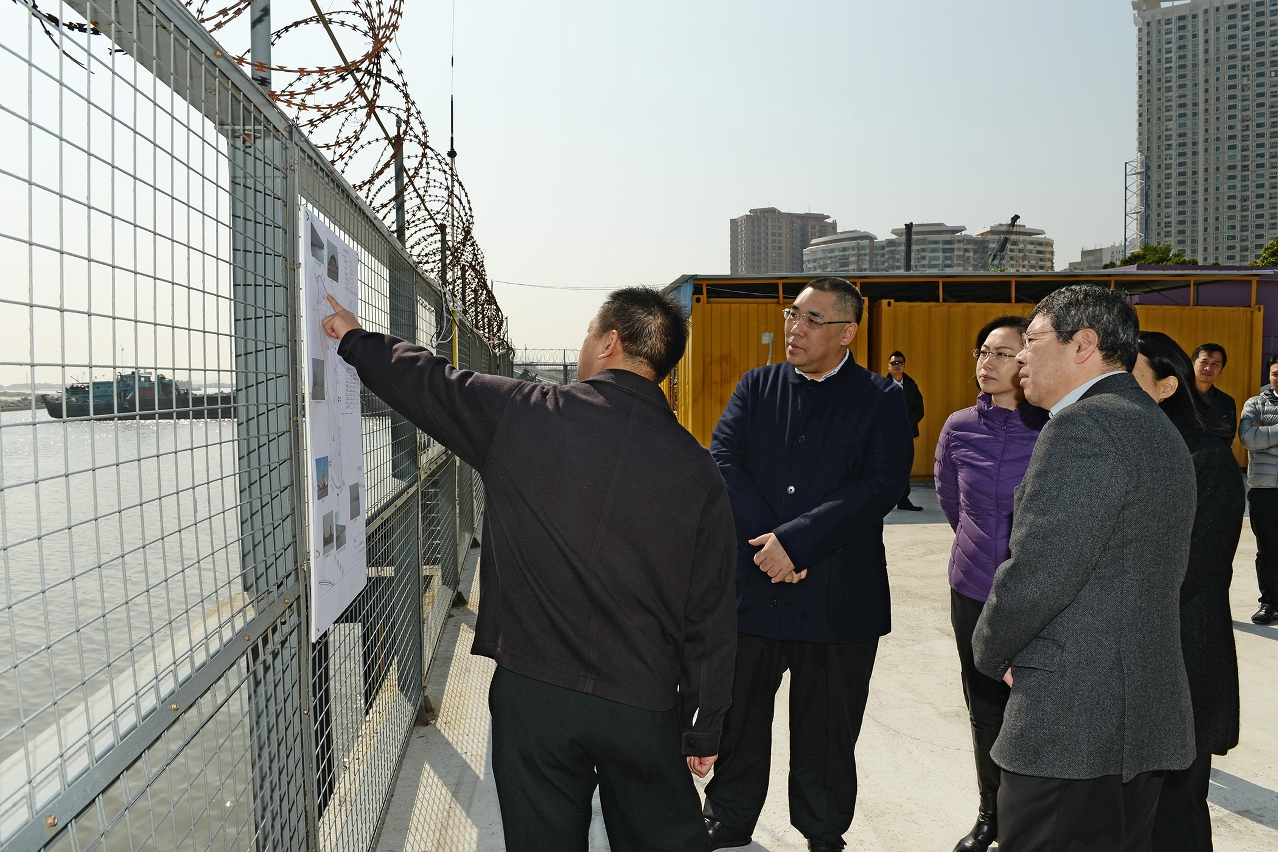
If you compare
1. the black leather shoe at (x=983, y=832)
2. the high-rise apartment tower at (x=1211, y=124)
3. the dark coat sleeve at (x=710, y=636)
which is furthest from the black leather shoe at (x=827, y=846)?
the high-rise apartment tower at (x=1211, y=124)

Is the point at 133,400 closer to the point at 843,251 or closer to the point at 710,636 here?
the point at 710,636

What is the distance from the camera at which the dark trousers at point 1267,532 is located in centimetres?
579

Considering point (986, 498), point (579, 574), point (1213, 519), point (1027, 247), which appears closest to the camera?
point (579, 574)

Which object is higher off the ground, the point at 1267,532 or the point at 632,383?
the point at 632,383

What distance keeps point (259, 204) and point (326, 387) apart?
0.45 meters

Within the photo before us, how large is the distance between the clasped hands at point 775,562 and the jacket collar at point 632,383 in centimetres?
96

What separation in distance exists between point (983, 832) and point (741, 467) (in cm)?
162

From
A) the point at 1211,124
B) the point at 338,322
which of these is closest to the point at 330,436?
the point at 338,322

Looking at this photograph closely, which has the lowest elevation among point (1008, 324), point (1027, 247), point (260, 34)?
point (1008, 324)

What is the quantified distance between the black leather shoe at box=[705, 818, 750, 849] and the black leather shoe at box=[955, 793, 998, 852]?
0.79 m

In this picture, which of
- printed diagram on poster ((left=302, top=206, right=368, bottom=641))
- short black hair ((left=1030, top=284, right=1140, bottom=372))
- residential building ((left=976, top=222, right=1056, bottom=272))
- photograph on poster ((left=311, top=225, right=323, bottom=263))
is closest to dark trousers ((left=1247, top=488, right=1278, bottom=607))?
short black hair ((left=1030, top=284, right=1140, bottom=372))

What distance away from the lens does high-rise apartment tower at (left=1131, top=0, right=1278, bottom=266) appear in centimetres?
7181

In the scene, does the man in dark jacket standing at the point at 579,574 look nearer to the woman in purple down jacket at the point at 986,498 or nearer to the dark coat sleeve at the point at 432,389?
the dark coat sleeve at the point at 432,389

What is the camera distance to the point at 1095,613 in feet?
6.38
